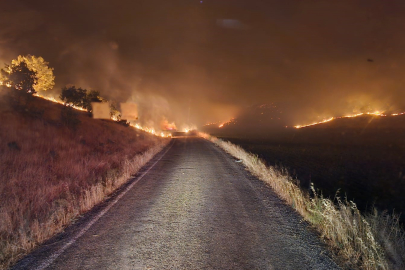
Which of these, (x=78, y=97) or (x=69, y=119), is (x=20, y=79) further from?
(x=78, y=97)

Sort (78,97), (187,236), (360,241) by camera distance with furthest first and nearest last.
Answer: (78,97) → (187,236) → (360,241)

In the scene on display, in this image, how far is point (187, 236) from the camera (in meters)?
4.29

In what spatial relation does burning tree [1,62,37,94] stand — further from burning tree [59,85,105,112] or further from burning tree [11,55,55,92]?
burning tree [11,55,55,92]

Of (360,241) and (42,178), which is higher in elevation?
(42,178)

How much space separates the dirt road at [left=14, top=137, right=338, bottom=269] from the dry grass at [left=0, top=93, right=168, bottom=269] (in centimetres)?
44

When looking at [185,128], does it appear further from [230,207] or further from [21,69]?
[230,207]

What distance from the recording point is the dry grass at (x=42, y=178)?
454 cm

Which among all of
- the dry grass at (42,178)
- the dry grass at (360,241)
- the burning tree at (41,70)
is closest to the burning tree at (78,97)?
the burning tree at (41,70)

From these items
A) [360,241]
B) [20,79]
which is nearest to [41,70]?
[20,79]

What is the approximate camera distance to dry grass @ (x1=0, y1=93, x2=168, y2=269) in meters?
4.54

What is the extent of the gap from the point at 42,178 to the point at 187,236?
738cm

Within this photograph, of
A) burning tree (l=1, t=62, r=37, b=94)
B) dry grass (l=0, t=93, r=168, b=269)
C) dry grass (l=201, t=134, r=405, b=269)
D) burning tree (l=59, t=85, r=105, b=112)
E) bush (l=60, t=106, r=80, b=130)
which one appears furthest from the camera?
burning tree (l=59, t=85, r=105, b=112)

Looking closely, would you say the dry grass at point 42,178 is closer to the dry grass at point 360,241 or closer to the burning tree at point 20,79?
the burning tree at point 20,79

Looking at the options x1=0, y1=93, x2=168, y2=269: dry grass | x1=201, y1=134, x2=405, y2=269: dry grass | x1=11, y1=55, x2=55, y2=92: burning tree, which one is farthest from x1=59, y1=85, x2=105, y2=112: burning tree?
x1=201, y1=134, x2=405, y2=269: dry grass
